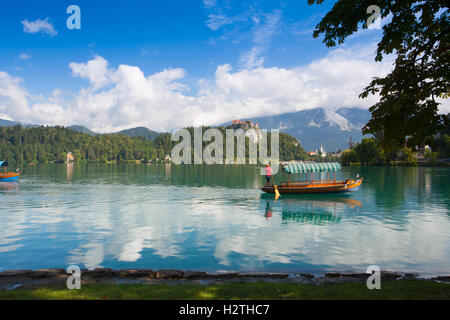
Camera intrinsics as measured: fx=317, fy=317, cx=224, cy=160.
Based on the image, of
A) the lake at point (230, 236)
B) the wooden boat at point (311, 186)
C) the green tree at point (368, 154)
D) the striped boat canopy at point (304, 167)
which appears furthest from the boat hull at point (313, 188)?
the green tree at point (368, 154)

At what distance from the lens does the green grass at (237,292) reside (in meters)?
11.8

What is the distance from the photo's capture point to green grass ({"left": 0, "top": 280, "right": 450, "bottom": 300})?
1183cm

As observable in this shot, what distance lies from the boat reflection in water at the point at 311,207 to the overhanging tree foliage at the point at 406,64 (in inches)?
740

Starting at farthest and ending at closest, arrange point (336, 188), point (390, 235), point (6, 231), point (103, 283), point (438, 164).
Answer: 1. point (438, 164)
2. point (336, 188)
3. point (6, 231)
4. point (390, 235)
5. point (103, 283)

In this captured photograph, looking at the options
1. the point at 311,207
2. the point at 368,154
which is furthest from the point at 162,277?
the point at 368,154

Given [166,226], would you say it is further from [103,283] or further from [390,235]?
[390,235]

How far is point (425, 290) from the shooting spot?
12492 mm

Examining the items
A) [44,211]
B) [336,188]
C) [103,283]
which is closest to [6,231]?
[44,211]

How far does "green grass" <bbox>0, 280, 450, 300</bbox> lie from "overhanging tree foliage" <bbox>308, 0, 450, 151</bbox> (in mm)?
6205

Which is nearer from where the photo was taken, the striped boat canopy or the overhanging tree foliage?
the overhanging tree foliage

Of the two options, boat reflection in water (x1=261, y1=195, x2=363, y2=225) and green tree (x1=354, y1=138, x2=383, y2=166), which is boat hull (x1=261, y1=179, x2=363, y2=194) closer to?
boat reflection in water (x1=261, y1=195, x2=363, y2=225)

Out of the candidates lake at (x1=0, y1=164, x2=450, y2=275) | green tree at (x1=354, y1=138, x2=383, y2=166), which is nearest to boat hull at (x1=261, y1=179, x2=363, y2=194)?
lake at (x1=0, y1=164, x2=450, y2=275)
